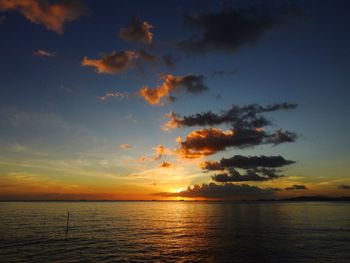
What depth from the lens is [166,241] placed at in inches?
2753

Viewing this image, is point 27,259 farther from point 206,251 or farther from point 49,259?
point 206,251

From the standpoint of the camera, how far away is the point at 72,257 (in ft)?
164

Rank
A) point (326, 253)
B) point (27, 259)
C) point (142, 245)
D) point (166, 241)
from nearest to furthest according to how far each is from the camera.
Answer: point (27, 259) → point (326, 253) → point (142, 245) → point (166, 241)

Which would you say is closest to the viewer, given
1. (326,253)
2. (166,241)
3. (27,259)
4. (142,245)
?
(27,259)

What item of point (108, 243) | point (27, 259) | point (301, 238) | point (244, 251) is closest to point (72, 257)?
point (27, 259)

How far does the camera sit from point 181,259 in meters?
49.7

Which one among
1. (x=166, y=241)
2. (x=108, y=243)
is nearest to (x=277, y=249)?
(x=166, y=241)

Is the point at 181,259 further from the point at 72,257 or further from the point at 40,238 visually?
the point at 40,238

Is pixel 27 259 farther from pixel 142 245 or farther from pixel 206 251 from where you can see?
pixel 206 251

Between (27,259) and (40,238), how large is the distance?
2365 cm

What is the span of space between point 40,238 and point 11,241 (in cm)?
688

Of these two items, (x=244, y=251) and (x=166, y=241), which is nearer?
(x=244, y=251)

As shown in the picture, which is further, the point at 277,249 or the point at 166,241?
the point at 166,241

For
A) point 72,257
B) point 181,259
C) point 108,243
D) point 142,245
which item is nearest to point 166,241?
point 142,245
